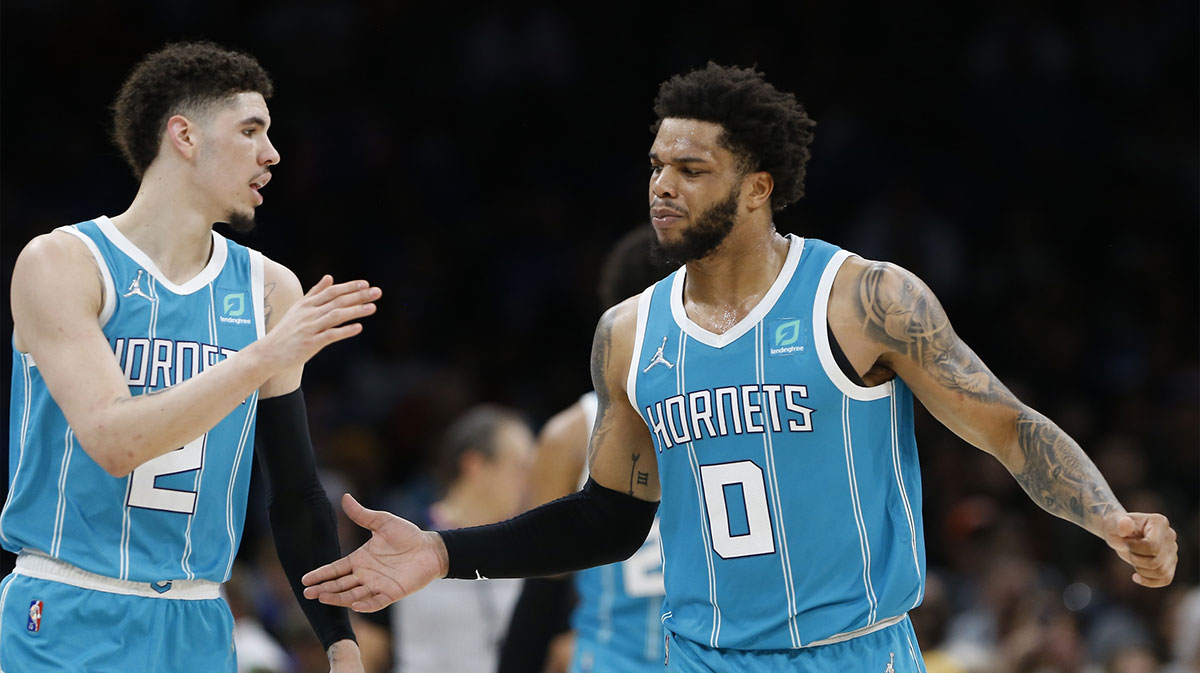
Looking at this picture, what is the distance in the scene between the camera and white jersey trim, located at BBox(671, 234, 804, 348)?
4191 millimetres

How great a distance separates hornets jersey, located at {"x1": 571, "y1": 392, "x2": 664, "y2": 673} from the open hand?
4.51 ft

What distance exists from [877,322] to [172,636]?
209cm

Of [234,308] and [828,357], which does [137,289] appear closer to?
[234,308]

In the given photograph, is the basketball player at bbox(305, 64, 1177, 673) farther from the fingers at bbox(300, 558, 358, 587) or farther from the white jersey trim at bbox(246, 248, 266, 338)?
the white jersey trim at bbox(246, 248, 266, 338)

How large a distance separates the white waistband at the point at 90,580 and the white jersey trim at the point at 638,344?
1350 mm

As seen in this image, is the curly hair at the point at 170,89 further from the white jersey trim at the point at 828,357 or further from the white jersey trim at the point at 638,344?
the white jersey trim at the point at 828,357

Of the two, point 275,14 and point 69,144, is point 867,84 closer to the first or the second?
point 275,14

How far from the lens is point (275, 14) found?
12.5 meters

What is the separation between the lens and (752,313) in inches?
166

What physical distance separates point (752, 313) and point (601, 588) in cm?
186

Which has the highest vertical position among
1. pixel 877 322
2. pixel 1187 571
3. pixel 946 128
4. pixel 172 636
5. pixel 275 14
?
pixel 275 14

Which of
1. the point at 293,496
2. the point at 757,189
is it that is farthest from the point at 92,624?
the point at 757,189

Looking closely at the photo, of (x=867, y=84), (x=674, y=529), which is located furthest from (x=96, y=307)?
(x=867, y=84)

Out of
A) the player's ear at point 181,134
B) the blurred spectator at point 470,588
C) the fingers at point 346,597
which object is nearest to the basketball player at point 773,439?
the fingers at point 346,597
